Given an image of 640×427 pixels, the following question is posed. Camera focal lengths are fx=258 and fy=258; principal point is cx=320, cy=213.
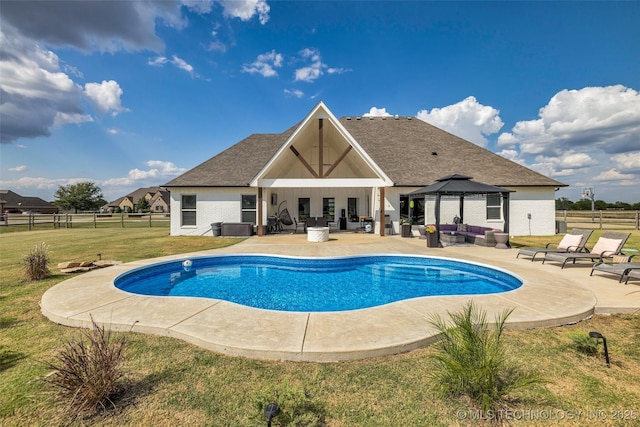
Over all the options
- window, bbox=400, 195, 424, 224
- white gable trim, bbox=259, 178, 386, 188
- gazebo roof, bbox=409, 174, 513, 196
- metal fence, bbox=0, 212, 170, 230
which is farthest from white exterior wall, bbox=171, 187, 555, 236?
metal fence, bbox=0, 212, 170, 230

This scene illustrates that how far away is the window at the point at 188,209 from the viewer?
1800 cm

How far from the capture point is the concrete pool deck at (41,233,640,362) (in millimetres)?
3576

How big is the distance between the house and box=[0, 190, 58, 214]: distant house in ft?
270

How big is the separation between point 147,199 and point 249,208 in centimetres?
8293

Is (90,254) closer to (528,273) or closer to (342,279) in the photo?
(342,279)

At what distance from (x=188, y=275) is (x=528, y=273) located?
1077cm

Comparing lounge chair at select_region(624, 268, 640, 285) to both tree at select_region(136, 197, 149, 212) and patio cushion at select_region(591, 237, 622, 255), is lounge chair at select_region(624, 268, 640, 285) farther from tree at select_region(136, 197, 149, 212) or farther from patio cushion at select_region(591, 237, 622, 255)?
tree at select_region(136, 197, 149, 212)

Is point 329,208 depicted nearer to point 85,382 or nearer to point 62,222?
point 85,382

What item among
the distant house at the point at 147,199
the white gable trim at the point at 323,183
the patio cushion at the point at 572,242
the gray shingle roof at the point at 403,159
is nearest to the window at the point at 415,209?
the gray shingle roof at the point at 403,159

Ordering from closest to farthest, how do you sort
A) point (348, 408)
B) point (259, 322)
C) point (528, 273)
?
point (348, 408) < point (259, 322) < point (528, 273)

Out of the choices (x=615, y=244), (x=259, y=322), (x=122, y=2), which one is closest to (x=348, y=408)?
(x=259, y=322)

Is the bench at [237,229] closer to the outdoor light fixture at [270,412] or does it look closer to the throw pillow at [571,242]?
the outdoor light fixture at [270,412]

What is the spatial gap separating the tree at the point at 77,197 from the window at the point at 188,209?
3182 inches

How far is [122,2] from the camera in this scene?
11.6m
